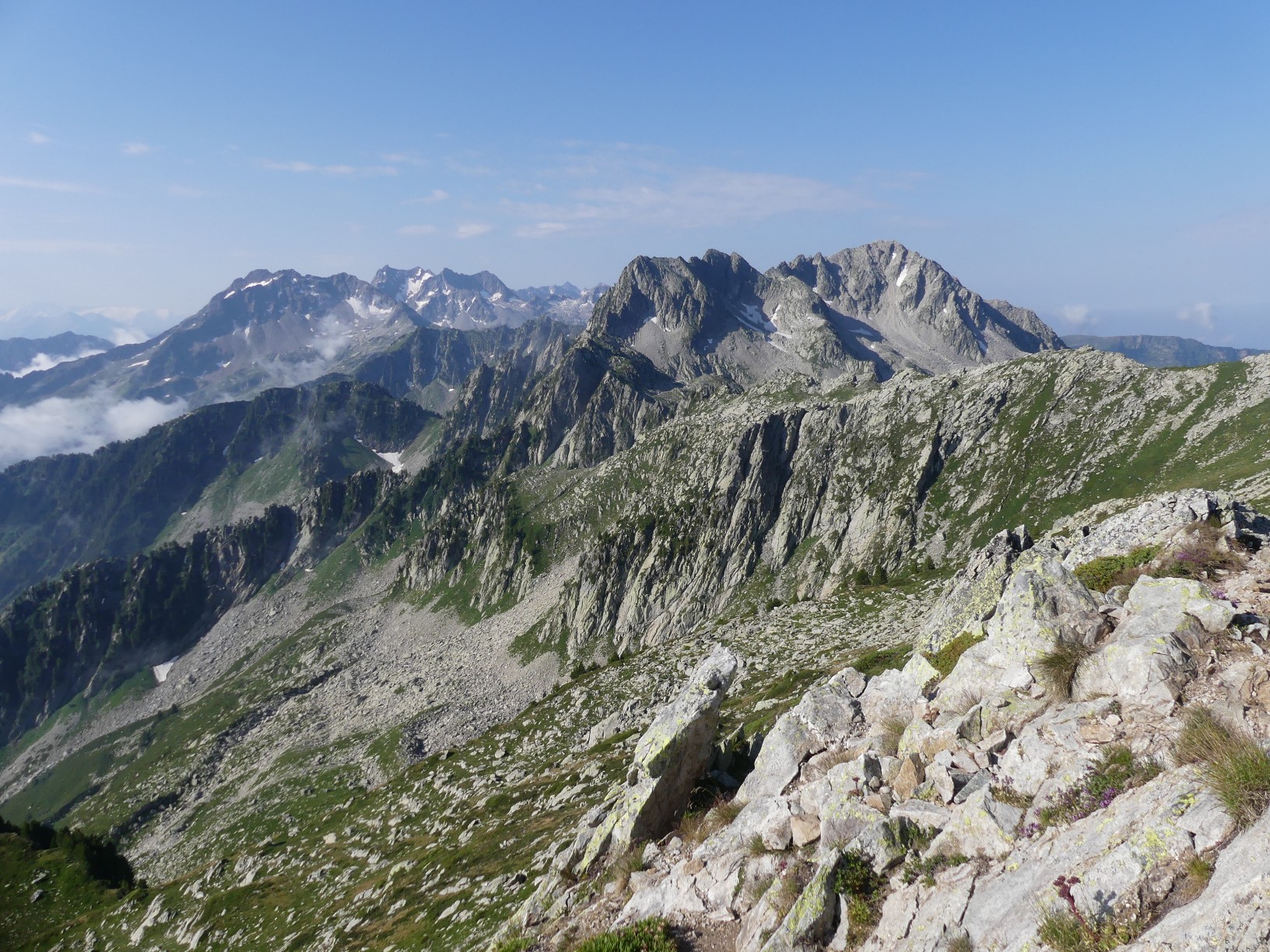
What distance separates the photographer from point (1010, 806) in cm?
1095

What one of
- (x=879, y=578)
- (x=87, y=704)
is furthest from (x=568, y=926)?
(x=87, y=704)

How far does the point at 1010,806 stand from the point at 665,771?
34.5 feet

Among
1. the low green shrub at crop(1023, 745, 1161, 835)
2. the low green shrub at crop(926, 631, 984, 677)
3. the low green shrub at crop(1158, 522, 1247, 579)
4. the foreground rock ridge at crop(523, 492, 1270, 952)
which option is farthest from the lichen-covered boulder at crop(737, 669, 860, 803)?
the low green shrub at crop(1158, 522, 1247, 579)

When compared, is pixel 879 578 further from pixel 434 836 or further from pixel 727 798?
pixel 727 798

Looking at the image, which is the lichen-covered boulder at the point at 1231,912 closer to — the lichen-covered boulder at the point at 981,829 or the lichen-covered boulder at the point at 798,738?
the lichen-covered boulder at the point at 981,829

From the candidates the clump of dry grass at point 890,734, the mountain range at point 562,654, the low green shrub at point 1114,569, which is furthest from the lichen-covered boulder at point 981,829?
the low green shrub at point 1114,569

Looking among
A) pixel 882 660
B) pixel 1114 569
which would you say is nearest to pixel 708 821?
pixel 1114 569

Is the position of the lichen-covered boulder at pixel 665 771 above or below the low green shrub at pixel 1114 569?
below

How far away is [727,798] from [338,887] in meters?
36.8

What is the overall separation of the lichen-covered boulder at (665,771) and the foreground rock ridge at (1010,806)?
23 cm

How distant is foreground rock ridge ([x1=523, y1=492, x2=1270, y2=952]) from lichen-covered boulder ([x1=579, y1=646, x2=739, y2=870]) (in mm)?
232

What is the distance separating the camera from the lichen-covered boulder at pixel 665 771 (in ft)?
58.7

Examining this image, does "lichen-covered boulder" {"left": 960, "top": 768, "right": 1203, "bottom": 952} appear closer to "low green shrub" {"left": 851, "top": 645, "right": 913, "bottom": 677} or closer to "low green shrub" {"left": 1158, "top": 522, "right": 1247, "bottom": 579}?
"low green shrub" {"left": 1158, "top": 522, "right": 1247, "bottom": 579}

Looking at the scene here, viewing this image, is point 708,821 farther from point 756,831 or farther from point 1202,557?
point 1202,557
